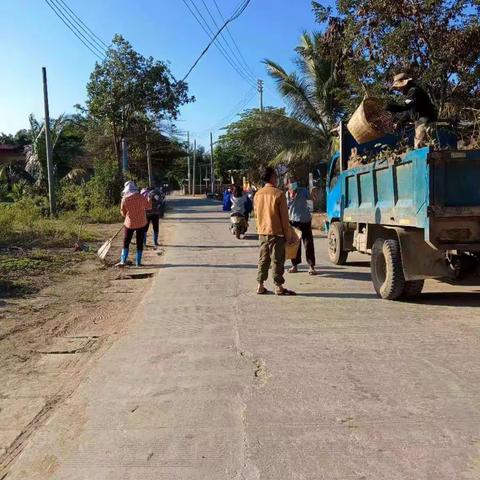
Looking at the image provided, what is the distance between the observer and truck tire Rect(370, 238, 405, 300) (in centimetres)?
767

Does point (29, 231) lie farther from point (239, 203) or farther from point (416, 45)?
point (416, 45)

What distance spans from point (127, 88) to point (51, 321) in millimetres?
23305

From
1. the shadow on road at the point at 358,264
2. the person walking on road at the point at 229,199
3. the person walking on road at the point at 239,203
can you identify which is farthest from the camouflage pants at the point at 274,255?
the person walking on road at the point at 229,199

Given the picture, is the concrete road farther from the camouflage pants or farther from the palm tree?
the palm tree

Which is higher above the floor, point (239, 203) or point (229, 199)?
point (229, 199)

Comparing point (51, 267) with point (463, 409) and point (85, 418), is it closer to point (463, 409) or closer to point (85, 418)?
point (85, 418)

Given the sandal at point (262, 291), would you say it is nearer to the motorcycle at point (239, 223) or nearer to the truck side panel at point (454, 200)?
the truck side panel at point (454, 200)

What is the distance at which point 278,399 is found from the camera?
4465 mm

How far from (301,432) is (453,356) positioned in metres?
2.18

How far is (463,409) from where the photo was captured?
4172 millimetres

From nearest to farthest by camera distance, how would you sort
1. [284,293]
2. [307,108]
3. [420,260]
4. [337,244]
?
[420,260]
[284,293]
[337,244]
[307,108]

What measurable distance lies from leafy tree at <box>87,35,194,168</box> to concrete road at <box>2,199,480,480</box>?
23401 millimetres

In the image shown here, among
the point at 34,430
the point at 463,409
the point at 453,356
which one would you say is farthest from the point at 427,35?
the point at 34,430

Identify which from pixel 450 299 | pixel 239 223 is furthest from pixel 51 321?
pixel 239 223
